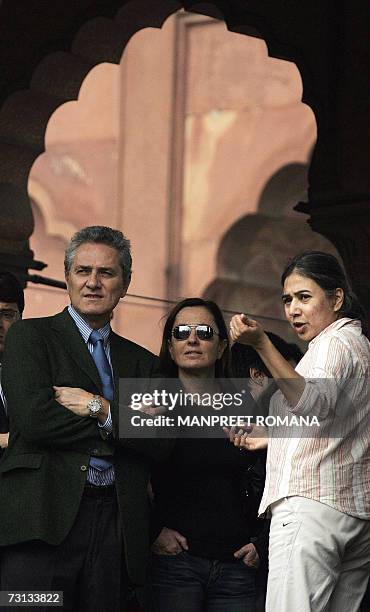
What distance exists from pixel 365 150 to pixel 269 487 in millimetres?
3341

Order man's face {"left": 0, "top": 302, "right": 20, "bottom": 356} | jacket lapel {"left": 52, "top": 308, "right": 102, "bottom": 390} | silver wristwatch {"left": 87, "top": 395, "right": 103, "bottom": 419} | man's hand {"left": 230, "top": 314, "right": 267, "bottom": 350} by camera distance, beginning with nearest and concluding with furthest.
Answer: man's hand {"left": 230, "top": 314, "right": 267, "bottom": 350} < silver wristwatch {"left": 87, "top": 395, "right": 103, "bottom": 419} < jacket lapel {"left": 52, "top": 308, "right": 102, "bottom": 390} < man's face {"left": 0, "top": 302, "right": 20, "bottom": 356}


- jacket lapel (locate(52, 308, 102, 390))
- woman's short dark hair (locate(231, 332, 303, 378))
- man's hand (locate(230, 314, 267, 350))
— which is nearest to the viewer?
man's hand (locate(230, 314, 267, 350))

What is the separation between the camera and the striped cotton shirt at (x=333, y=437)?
4.57m

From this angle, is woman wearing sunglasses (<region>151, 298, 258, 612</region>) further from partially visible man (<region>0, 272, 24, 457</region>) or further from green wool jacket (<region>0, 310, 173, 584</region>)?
partially visible man (<region>0, 272, 24, 457</region>)

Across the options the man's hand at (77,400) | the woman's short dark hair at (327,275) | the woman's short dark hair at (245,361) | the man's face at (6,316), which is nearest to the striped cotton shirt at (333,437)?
the woman's short dark hair at (327,275)

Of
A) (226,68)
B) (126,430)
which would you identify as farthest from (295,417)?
(226,68)

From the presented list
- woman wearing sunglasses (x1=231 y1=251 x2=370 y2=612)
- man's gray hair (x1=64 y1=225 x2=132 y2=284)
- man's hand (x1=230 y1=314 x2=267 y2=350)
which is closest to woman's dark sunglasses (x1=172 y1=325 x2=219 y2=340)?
man's gray hair (x1=64 y1=225 x2=132 y2=284)

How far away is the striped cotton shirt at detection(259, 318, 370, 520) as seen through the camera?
15.0 ft

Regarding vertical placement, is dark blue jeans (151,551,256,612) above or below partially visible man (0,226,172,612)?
below

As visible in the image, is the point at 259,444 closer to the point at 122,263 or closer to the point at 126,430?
the point at 126,430

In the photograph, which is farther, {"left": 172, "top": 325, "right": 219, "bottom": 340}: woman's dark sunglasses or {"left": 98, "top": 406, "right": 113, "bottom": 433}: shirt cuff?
{"left": 172, "top": 325, "right": 219, "bottom": 340}: woman's dark sunglasses

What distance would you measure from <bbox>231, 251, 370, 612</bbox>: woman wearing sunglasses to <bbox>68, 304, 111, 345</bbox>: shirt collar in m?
0.70

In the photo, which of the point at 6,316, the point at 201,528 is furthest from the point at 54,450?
the point at 6,316

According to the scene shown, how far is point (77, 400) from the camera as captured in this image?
16.1 feet
